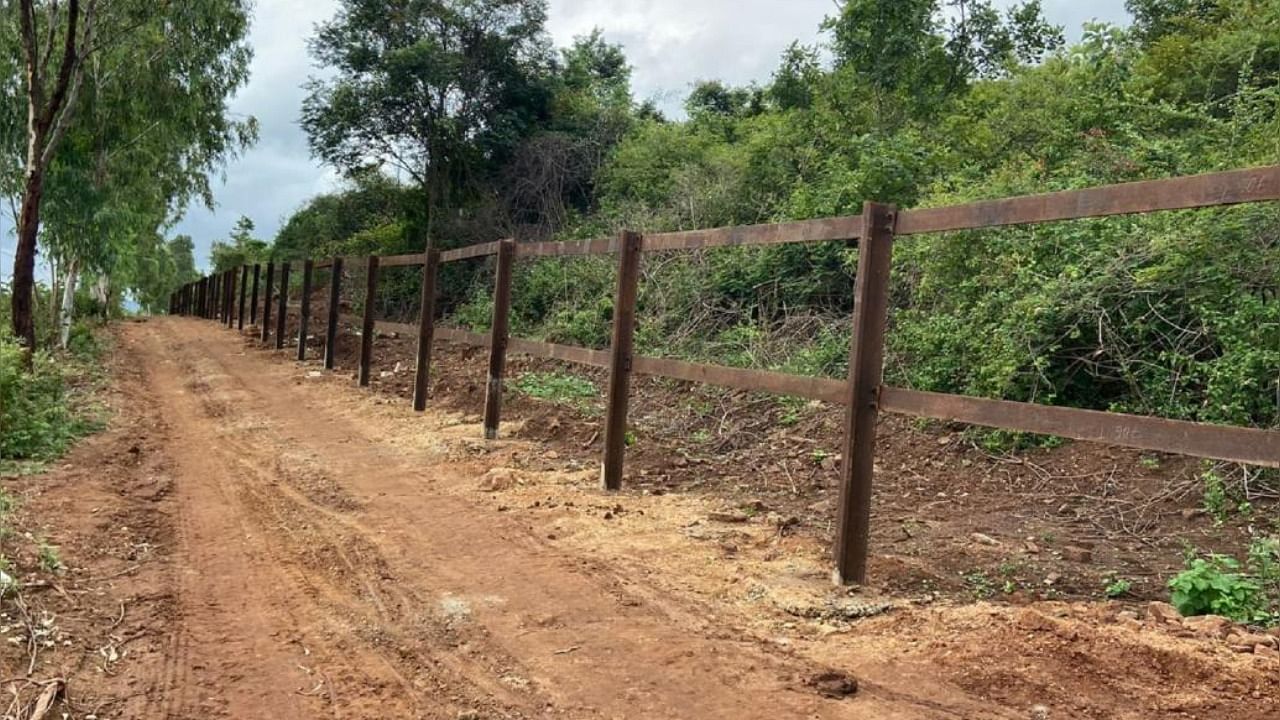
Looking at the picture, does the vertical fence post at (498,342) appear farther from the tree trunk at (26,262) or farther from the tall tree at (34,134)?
the tree trunk at (26,262)

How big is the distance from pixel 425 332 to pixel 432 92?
41.7ft

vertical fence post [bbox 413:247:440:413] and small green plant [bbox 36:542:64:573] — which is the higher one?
vertical fence post [bbox 413:247:440:413]

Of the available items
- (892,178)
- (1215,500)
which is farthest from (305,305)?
(1215,500)

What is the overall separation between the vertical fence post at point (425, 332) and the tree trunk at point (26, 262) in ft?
20.5

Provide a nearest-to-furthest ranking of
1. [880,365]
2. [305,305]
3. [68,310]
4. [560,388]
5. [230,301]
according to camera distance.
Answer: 1. [880,365]
2. [560,388]
3. [305,305]
4. [68,310]
5. [230,301]

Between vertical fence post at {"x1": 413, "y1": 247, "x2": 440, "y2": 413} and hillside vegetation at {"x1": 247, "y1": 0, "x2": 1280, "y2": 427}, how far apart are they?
8.37 ft

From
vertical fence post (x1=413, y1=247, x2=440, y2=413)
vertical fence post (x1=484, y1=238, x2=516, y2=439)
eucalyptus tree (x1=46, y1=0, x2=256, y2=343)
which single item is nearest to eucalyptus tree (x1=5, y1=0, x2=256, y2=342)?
eucalyptus tree (x1=46, y1=0, x2=256, y2=343)

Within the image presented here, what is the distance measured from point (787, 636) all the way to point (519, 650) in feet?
3.37

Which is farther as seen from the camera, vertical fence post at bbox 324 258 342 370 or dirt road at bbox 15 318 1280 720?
vertical fence post at bbox 324 258 342 370

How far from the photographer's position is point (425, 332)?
9742 mm

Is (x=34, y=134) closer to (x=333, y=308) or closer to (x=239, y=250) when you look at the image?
(x=333, y=308)

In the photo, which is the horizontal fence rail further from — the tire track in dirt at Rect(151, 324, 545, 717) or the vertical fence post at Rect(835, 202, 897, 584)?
the tire track in dirt at Rect(151, 324, 545, 717)

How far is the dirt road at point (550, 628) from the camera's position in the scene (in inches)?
112

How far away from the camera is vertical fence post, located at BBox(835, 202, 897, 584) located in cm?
401
